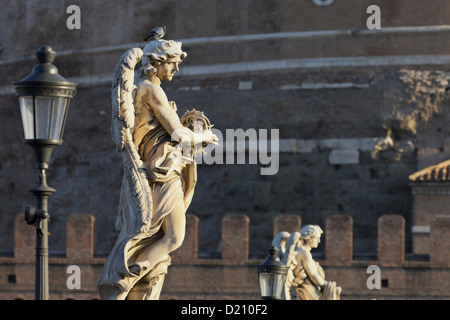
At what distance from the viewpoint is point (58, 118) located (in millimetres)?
9516

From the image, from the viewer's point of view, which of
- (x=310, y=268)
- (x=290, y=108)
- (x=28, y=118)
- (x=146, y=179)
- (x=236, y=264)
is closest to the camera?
(x=146, y=179)

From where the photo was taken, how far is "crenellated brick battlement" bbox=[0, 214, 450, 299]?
34125 millimetres

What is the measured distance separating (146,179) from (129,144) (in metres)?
0.20

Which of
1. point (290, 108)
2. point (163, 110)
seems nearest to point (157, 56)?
point (163, 110)

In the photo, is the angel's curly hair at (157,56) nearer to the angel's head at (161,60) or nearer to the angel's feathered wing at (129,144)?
the angel's head at (161,60)

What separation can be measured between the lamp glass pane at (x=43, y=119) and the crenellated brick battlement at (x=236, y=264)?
967 inches

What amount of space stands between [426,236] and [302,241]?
19.1 metres

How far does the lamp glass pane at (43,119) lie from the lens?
9.43 metres

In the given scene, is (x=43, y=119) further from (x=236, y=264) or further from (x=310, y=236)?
(x=236, y=264)

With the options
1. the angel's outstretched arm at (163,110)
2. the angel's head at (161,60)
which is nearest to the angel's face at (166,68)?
the angel's head at (161,60)

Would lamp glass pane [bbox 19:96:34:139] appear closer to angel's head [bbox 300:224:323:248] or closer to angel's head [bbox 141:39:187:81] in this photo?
angel's head [bbox 141:39:187:81]

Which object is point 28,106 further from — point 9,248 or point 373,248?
point 9,248
